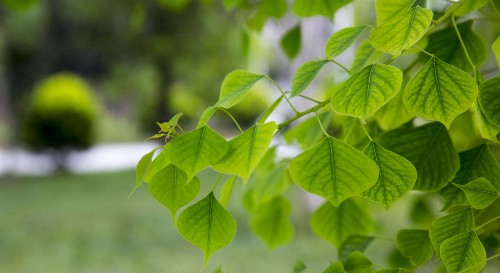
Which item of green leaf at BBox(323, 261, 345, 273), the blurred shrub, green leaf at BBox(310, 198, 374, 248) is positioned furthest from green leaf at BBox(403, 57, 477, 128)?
the blurred shrub

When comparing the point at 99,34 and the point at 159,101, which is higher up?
the point at 99,34

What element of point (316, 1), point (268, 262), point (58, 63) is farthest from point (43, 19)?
point (316, 1)

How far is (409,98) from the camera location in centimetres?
30

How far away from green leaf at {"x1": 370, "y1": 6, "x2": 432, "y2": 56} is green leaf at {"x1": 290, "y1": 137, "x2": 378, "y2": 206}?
0.05 metres

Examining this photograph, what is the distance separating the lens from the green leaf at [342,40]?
0.33 m

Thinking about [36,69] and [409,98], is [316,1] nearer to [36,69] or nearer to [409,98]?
[409,98]

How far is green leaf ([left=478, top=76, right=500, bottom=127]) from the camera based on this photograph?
0.32 metres

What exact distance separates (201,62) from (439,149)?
851 cm

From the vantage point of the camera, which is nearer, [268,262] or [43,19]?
[268,262]

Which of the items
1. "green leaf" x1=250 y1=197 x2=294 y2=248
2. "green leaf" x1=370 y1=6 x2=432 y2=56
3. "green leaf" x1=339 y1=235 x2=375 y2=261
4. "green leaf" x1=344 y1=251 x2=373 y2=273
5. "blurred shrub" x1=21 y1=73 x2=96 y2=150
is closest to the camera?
"green leaf" x1=370 y1=6 x2=432 y2=56

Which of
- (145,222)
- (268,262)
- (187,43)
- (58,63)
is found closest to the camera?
(268,262)

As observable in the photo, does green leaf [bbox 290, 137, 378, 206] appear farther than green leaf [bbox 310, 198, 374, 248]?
No

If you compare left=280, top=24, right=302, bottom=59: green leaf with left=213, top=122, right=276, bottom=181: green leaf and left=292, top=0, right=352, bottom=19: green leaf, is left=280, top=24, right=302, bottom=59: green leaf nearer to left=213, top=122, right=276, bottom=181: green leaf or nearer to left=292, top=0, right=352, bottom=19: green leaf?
left=292, top=0, right=352, bottom=19: green leaf

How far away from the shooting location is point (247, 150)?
1.06ft
